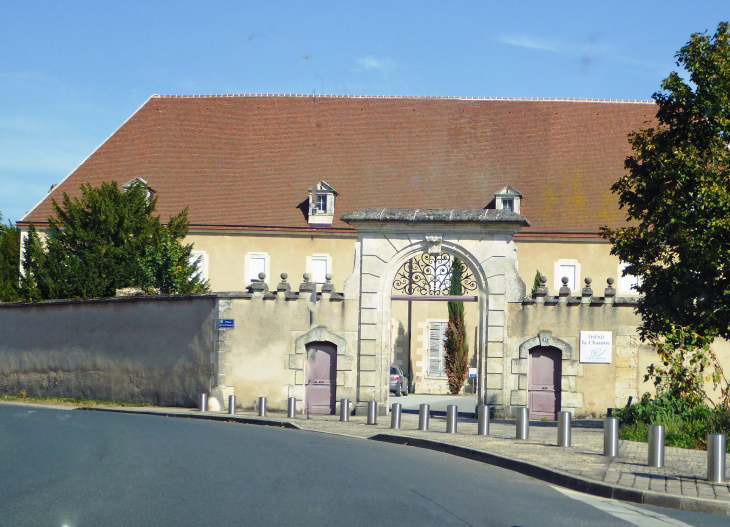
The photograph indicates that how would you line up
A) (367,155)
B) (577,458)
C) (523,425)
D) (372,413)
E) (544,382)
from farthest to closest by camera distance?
(367,155)
(544,382)
(372,413)
(523,425)
(577,458)

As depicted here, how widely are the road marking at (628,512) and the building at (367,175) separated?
18.2 meters

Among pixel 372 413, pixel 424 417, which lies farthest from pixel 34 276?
pixel 424 417

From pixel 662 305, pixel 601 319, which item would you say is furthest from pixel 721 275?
pixel 601 319

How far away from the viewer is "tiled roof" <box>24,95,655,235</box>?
30.0m

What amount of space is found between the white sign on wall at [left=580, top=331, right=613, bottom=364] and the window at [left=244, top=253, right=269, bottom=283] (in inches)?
582

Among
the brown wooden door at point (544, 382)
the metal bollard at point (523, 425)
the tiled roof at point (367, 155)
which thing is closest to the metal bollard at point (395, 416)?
the metal bollard at point (523, 425)

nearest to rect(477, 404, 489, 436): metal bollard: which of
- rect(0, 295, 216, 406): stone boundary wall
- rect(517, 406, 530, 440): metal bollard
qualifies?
rect(517, 406, 530, 440): metal bollard

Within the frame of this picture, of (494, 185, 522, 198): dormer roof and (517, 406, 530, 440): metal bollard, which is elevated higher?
(494, 185, 522, 198): dormer roof

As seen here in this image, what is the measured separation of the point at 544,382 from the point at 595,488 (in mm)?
10580

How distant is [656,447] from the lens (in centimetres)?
945

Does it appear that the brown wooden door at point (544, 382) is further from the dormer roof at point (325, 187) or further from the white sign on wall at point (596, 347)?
the dormer roof at point (325, 187)

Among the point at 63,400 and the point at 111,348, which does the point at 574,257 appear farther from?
the point at 63,400

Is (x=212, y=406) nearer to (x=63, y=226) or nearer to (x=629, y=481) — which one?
(x=63, y=226)

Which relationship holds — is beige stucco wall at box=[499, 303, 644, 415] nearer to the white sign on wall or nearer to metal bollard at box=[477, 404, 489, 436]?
the white sign on wall
